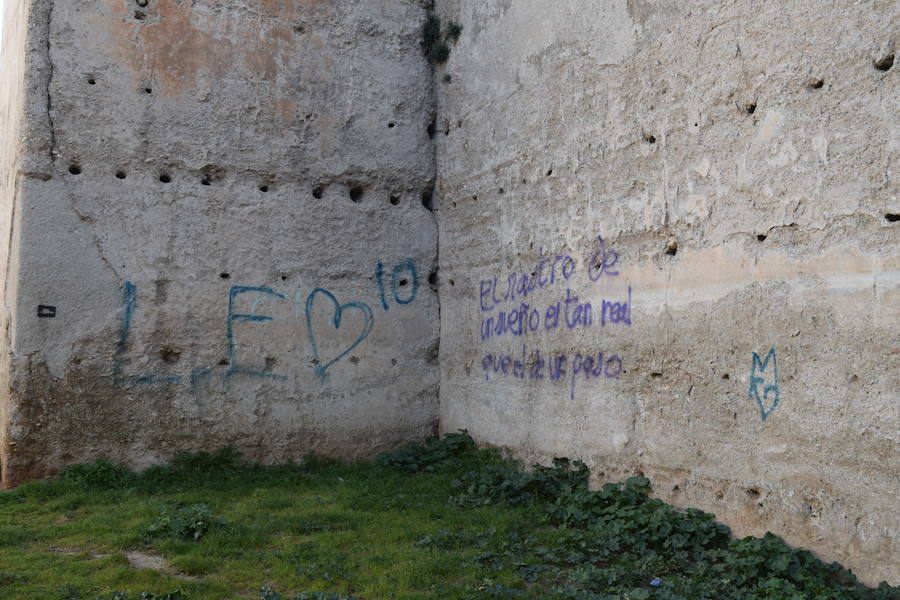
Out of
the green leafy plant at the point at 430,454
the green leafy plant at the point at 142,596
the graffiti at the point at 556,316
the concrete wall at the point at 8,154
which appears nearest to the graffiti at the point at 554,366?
the graffiti at the point at 556,316

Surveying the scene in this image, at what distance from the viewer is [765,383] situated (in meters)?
3.90

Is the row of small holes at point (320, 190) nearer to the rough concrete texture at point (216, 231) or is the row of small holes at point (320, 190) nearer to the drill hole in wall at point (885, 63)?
the rough concrete texture at point (216, 231)

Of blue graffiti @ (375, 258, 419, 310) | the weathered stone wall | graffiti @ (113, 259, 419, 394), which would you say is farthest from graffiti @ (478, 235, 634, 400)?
the weathered stone wall

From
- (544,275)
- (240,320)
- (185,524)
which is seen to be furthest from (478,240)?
(185,524)

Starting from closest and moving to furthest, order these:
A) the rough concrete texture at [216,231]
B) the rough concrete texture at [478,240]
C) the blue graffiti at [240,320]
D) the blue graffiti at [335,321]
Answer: the rough concrete texture at [478,240] < the rough concrete texture at [216,231] < the blue graffiti at [240,320] < the blue graffiti at [335,321]

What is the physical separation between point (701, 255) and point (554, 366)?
150cm

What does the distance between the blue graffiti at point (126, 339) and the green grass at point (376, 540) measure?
0.63 meters

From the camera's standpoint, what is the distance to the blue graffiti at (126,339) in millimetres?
5863

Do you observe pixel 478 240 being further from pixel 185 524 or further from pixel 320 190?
pixel 185 524

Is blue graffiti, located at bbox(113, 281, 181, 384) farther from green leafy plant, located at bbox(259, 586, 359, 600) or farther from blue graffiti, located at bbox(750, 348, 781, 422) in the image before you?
blue graffiti, located at bbox(750, 348, 781, 422)

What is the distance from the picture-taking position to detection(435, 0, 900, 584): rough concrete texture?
3469 millimetres

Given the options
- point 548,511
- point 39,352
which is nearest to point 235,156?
point 39,352

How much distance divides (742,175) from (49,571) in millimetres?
4036

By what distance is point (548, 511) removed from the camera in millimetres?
4762
